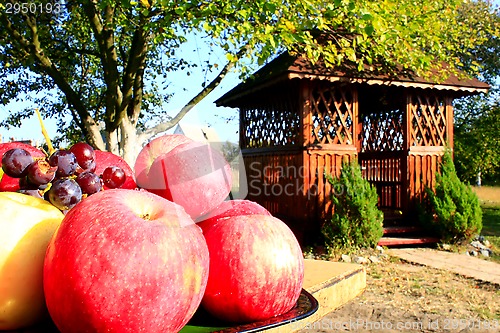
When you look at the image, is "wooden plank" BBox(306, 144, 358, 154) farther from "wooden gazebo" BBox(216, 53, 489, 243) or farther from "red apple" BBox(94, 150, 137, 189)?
"red apple" BBox(94, 150, 137, 189)

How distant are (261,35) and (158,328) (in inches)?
247

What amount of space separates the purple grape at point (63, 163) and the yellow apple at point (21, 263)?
17 cm

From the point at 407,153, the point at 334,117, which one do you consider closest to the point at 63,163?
the point at 334,117

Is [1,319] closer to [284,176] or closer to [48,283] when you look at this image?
[48,283]

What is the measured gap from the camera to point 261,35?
6.64 m

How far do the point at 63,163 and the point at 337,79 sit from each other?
836 cm

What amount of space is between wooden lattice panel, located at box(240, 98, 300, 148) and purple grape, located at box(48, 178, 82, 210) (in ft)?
29.0

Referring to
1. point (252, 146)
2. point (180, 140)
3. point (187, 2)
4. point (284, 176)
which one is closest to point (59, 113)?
point (252, 146)

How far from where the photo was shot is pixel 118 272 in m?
0.78

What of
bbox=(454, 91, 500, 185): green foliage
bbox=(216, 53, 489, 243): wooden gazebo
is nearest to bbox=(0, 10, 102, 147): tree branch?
bbox=(216, 53, 489, 243): wooden gazebo

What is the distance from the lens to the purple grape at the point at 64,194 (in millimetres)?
1026

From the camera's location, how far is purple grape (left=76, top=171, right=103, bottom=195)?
112 centimetres

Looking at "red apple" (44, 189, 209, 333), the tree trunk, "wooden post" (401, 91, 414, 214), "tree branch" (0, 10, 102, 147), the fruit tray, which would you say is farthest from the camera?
"wooden post" (401, 91, 414, 214)

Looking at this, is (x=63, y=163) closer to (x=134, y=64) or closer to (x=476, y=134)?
(x=134, y=64)
